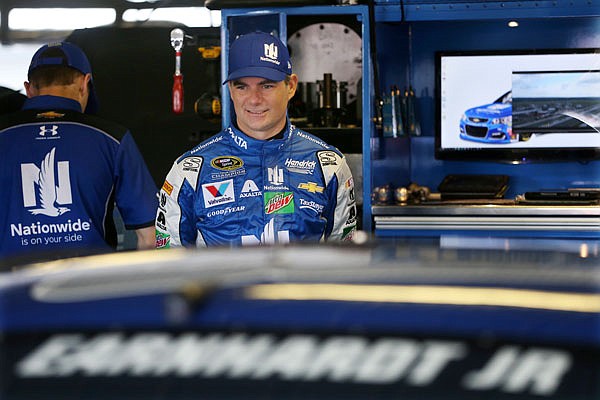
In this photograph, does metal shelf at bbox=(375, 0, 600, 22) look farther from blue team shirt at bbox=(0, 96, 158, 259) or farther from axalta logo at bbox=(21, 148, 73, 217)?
axalta logo at bbox=(21, 148, 73, 217)

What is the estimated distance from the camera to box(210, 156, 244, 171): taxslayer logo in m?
3.31

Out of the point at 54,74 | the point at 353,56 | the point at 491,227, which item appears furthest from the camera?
the point at 353,56

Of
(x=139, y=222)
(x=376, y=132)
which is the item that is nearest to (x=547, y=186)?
(x=376, y=132)

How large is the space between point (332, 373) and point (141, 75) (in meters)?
6.85

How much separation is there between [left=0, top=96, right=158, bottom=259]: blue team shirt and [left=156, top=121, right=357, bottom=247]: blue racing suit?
387mm

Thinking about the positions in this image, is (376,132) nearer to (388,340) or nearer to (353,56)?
(353,56)

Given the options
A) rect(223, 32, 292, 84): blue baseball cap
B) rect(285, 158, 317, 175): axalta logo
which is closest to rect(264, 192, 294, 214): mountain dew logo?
rect(285, 158, 317, 175): axalta logo

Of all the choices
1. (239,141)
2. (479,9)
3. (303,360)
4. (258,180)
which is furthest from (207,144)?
(303,360)

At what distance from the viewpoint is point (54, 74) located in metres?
3.74

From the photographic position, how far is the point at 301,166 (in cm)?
332

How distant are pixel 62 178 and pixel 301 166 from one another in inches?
33.0

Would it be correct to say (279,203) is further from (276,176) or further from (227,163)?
(227,163)

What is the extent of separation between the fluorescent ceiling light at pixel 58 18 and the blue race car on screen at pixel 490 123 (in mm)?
3146

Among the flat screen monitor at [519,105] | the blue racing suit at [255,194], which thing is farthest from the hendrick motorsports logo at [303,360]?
the flat screen monitor at [519,105]
